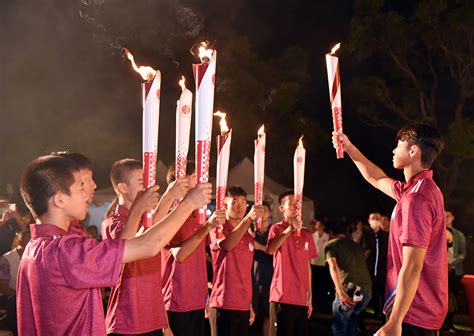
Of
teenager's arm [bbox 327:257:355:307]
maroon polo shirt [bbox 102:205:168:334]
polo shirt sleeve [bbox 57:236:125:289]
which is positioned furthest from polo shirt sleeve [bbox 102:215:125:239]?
teenager's arm [bbox 327:257:355:307]

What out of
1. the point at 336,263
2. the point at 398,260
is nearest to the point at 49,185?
the point at 398,260

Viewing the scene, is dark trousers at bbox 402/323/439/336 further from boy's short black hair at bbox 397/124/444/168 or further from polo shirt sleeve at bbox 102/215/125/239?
polo shirt sleeve at bbox 102/215/125/239

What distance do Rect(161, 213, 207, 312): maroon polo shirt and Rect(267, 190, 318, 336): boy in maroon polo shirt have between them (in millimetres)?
1456

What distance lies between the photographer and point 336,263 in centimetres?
823

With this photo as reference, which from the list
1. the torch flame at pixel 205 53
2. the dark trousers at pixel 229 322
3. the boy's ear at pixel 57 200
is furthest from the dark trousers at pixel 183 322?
the torch flame at pixel 205 53

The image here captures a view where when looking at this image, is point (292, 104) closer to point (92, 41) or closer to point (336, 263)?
point (92, 41)

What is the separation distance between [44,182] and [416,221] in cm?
221

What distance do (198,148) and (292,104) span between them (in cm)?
2179

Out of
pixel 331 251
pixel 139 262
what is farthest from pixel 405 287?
pixel 331 251

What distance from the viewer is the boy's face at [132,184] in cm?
443

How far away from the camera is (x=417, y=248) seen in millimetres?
3523

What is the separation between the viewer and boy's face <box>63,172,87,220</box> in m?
2.93

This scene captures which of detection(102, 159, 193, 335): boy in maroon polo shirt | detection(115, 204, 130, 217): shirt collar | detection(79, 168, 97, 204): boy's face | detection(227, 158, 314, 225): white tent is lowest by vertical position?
detection(102, 159, 193, 335): boy in maroon polo shirt

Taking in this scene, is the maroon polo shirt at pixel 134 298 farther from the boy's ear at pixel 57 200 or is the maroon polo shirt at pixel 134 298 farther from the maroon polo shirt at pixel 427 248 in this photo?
the maroon polo shirt at pixel 427 248
